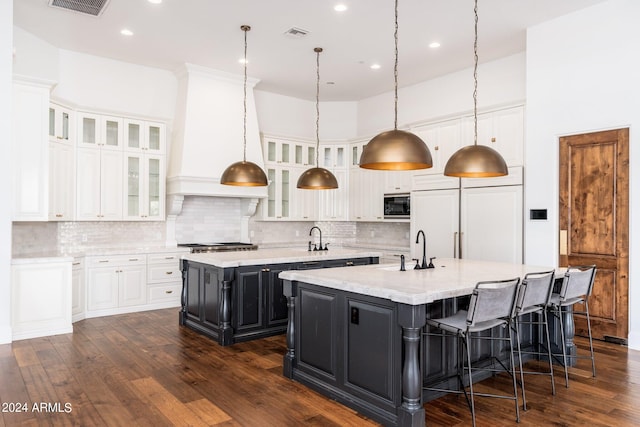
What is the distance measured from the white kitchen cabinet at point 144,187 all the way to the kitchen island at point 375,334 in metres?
3.84

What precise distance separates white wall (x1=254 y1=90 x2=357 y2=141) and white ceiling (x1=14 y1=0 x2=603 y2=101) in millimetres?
1065

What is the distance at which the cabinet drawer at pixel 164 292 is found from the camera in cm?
662

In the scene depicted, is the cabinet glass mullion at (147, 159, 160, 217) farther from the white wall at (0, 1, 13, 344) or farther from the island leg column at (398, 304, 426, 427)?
the island leg column at (398, 304, 426, 427)

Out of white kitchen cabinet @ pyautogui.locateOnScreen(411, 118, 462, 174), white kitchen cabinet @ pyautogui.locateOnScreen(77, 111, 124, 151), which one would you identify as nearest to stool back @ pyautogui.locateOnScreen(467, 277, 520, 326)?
white kitchen cabinet @ pyautogui.locateOnScreen(411, 118, 462, 174)

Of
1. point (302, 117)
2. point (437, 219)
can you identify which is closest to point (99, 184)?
point (302, 117)

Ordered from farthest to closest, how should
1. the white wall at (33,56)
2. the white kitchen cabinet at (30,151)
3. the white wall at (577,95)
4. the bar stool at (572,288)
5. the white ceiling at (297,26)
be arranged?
1. the white wall at (33,56)
2. the white kitchen cabinet at (30,151)
3. the white ceiling at (297,26)
4. the white wall at (577,95)
5. the bar stool at (572,288)

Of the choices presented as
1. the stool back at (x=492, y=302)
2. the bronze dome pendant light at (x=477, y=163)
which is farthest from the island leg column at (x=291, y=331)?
the bronze dome pendant light at (x=477, y=163)

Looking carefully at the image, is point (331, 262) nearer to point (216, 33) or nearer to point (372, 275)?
point (372, 275)

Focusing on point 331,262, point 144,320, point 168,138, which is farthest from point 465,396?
point 168,138

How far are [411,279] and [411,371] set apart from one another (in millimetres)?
755

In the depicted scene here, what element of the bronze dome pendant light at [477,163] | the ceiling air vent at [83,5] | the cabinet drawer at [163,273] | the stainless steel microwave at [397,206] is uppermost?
the ceiling air vent at [83,5]

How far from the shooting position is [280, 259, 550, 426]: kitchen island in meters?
2.95

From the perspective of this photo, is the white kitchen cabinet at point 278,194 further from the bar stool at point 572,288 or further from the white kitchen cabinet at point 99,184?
the bar stool at point 572,288

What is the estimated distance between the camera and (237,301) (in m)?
4.96
